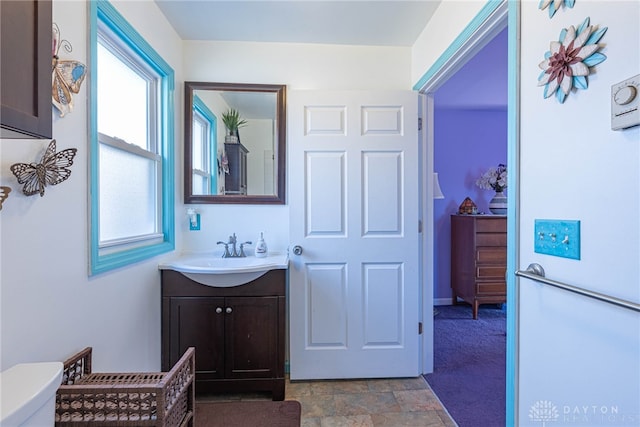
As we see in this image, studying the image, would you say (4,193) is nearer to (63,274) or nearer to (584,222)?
(63,274)

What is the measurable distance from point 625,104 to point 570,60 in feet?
0.77

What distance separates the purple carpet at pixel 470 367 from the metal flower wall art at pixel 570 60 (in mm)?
1724

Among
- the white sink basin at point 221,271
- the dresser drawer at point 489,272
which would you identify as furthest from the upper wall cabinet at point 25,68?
the dresser drawer at point 489,272

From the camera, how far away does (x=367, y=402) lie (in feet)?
6.23

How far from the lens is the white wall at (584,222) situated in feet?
2.58

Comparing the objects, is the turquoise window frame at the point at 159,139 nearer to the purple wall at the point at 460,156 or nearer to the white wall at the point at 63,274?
the white wall at the point at 63,274

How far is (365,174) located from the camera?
6.94 ft

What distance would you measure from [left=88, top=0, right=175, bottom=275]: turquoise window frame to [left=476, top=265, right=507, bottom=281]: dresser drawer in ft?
9.59

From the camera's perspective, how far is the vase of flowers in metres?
3.48

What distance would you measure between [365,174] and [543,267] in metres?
1.24

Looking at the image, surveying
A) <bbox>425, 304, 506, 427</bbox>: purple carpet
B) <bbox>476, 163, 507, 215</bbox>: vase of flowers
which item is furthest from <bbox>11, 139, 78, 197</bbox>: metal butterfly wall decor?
<bbox>476, 163, 507, 215</bbox>: vase of flowers

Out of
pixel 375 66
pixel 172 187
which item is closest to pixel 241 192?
pixel 172 187

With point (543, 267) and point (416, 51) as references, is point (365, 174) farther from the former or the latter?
point (543, 267)

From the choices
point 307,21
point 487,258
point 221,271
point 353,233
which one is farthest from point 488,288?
point 307,21
